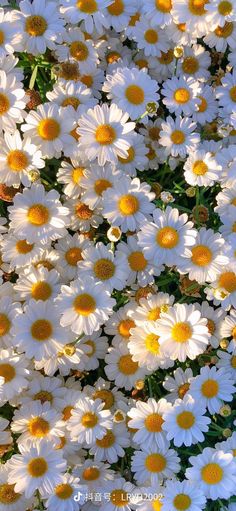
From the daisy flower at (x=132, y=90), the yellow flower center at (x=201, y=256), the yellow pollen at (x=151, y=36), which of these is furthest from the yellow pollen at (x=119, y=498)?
the yellow pollen at (x=151, y=36)

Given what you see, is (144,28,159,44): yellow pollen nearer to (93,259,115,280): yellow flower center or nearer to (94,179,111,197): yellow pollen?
(94,179,111,197): yellow pollen

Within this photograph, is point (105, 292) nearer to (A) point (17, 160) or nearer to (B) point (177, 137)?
(A) point (17, 160)

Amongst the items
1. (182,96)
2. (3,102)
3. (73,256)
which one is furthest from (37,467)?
(182,96)

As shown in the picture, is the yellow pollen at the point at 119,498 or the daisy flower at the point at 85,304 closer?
the daisy flower at the point at 85,304

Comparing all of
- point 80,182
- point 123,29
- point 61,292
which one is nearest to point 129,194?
point 80,182

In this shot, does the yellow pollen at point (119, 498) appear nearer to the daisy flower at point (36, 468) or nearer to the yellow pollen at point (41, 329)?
the daisy flower at point (36, 468)

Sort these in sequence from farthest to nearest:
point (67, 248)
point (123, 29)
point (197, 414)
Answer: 1. point (123, 29)
2. point (67, 248)
3. point (197, 414)

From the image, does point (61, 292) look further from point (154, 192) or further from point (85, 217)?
point (154, 192)
